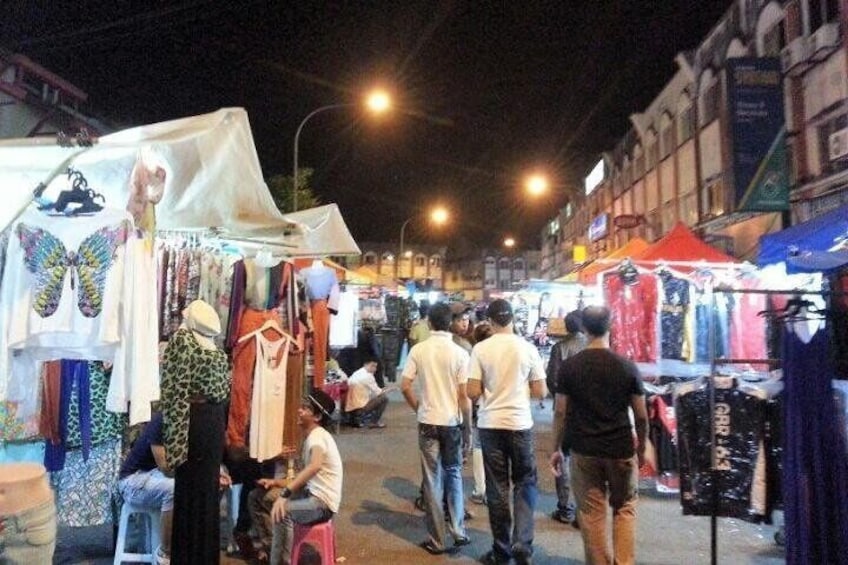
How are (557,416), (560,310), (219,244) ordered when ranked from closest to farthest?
(557,416), (219,244), (560,310)

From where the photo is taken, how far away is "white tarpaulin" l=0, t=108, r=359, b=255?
3.79 metres

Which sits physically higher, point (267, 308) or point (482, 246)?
point (482, 246)

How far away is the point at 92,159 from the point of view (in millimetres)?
4129

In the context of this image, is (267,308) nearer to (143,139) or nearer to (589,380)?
(143,139)

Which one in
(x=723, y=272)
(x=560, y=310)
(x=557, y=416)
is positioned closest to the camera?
(x=557, y=416)

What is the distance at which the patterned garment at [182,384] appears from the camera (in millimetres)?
4336

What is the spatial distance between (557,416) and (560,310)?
28.5 feet

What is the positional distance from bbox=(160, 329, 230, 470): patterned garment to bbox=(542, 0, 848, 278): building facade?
11.3 metres

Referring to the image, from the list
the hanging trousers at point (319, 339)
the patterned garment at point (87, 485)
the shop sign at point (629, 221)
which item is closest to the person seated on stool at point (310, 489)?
the patterned garment at point (87, 485)

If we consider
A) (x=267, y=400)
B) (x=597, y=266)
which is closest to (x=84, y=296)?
(x=267, y=400)

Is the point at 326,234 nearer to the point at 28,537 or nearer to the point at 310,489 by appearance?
the point at 310,489

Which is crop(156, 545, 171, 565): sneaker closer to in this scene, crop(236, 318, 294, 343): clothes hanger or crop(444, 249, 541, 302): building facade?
crop(236, 318, 294, 343): clothes hanger

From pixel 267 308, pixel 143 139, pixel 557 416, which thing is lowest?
pixel 557 416

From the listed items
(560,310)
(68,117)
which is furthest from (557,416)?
(68,117)
